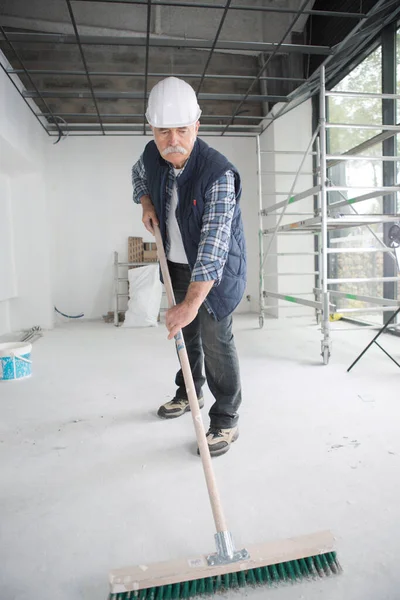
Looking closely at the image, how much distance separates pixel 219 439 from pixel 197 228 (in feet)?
2.44

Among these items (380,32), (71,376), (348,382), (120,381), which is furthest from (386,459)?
(380,32)

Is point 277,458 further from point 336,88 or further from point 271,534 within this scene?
point 336,88

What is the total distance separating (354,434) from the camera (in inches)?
66.5

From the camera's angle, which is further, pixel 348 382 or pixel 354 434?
pixel 348 382

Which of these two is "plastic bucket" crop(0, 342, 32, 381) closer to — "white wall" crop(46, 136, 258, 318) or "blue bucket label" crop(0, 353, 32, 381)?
"blue bucket label" crop(0, 353, 32, 381)

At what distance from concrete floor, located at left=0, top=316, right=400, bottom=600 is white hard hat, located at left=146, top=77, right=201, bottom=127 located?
1.10 meters

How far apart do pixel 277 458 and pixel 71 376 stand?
5.09 feet

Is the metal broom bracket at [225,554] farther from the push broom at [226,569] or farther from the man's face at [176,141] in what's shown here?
the man's face at [176,141]

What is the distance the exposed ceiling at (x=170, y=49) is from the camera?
3111mm

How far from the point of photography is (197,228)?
1426 millimetres

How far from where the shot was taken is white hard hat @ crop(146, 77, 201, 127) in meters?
1.30

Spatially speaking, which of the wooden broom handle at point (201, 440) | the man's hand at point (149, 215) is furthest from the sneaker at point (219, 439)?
the man's hand at point (149, 215)

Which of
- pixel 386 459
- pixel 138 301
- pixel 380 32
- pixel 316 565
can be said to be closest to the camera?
pixel 316 565

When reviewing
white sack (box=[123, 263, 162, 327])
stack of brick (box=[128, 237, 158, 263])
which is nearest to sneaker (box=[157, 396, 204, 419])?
white sack (box=[123, 263, 162, 327])
